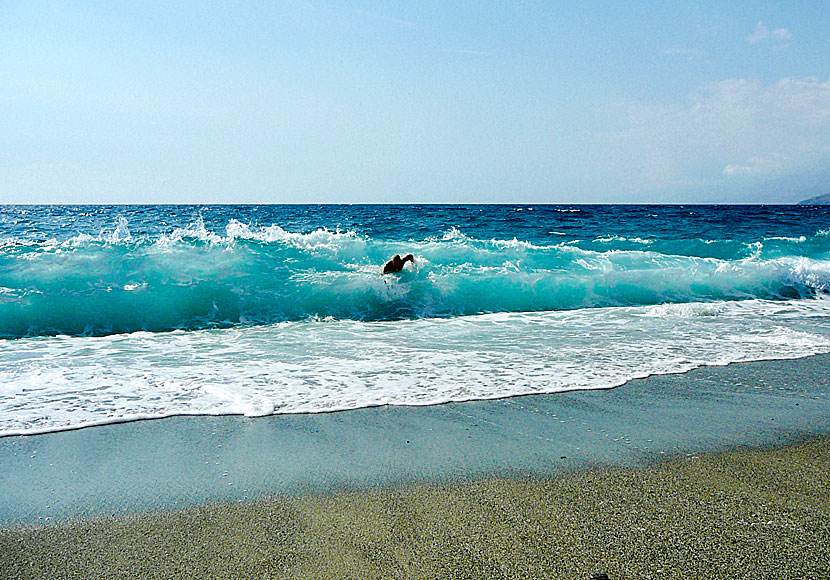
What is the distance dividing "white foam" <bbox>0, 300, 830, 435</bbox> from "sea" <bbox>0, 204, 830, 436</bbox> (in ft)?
0.09

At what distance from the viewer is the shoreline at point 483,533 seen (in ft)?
6.79

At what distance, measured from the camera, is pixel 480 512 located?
2.47 metres

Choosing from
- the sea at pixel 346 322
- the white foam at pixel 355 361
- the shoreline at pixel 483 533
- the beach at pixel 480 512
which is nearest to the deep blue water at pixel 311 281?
the sea at pixel 346 322

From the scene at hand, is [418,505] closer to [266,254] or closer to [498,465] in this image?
[498,465]

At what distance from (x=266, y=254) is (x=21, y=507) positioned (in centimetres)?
867

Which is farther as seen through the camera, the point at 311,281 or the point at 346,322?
the point at 311,281

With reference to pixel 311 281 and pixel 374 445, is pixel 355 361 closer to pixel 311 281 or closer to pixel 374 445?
pixel 374 445

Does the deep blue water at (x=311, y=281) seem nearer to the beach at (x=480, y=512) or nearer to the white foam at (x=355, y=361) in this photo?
the white foam at (x=355, y=361)

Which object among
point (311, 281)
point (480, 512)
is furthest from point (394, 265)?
point (480, 512)

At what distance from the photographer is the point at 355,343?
6246 millimetres

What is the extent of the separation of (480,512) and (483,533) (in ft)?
0.60

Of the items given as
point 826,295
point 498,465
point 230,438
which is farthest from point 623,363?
point 826,295

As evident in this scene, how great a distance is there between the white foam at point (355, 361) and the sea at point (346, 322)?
0.09 ft

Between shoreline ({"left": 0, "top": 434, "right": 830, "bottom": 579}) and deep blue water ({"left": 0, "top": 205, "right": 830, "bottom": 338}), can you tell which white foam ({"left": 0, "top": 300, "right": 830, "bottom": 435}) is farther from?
shoreline ({"left": 0, "top": 434, "right": 830, "bottom": 579})
